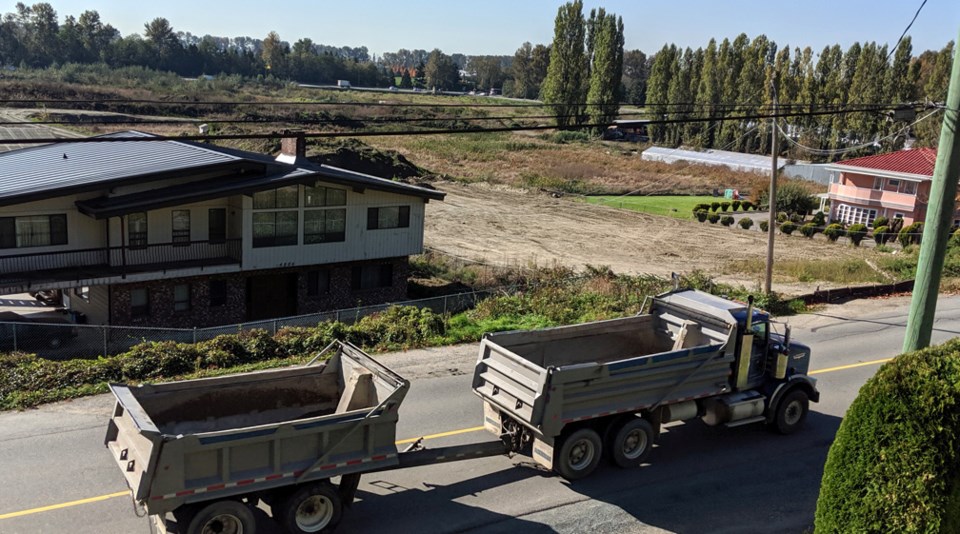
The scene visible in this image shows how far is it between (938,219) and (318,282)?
2420 cm

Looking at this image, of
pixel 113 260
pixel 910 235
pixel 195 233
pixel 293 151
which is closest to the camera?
pixel 113 260

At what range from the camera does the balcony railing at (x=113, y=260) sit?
25.0 metres

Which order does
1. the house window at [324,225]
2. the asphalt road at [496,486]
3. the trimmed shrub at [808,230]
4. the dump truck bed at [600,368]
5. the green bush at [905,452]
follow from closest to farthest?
the green bush at [905,452] → the asphalt road at [496,486] → the dump truck bed at [600,368] → the house window at [324,225] → the trimmed shrub at [808,230]

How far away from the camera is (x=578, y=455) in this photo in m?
13.6

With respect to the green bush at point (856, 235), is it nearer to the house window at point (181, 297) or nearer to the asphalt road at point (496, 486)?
A: the asphalt road at point (496, 486)

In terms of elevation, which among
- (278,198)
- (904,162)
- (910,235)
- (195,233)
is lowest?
(910,235)

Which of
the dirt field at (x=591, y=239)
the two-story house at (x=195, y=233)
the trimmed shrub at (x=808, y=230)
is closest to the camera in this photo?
the two-story house at (x=195, y=233)

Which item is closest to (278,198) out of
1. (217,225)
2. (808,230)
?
(217,225)

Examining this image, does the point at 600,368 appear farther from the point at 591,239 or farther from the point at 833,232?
the point at 833,232

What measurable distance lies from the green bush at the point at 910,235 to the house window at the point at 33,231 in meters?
44.9

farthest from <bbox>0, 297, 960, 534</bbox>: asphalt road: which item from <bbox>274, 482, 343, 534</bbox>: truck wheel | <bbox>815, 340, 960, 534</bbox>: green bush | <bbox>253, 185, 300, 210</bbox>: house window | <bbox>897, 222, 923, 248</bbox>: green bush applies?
<bbox>897, 222, 923, 248</bbox>: green bush

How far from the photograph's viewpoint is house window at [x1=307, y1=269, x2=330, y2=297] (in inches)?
1214

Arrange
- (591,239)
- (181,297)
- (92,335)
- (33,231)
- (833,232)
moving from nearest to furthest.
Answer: (92,335) → (33,231) → (181,297) → (591,239) → (833,232)

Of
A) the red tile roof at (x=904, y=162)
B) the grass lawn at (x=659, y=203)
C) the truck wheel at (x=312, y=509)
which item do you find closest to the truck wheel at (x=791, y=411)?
the truck wheel at (x=312, y=509)
